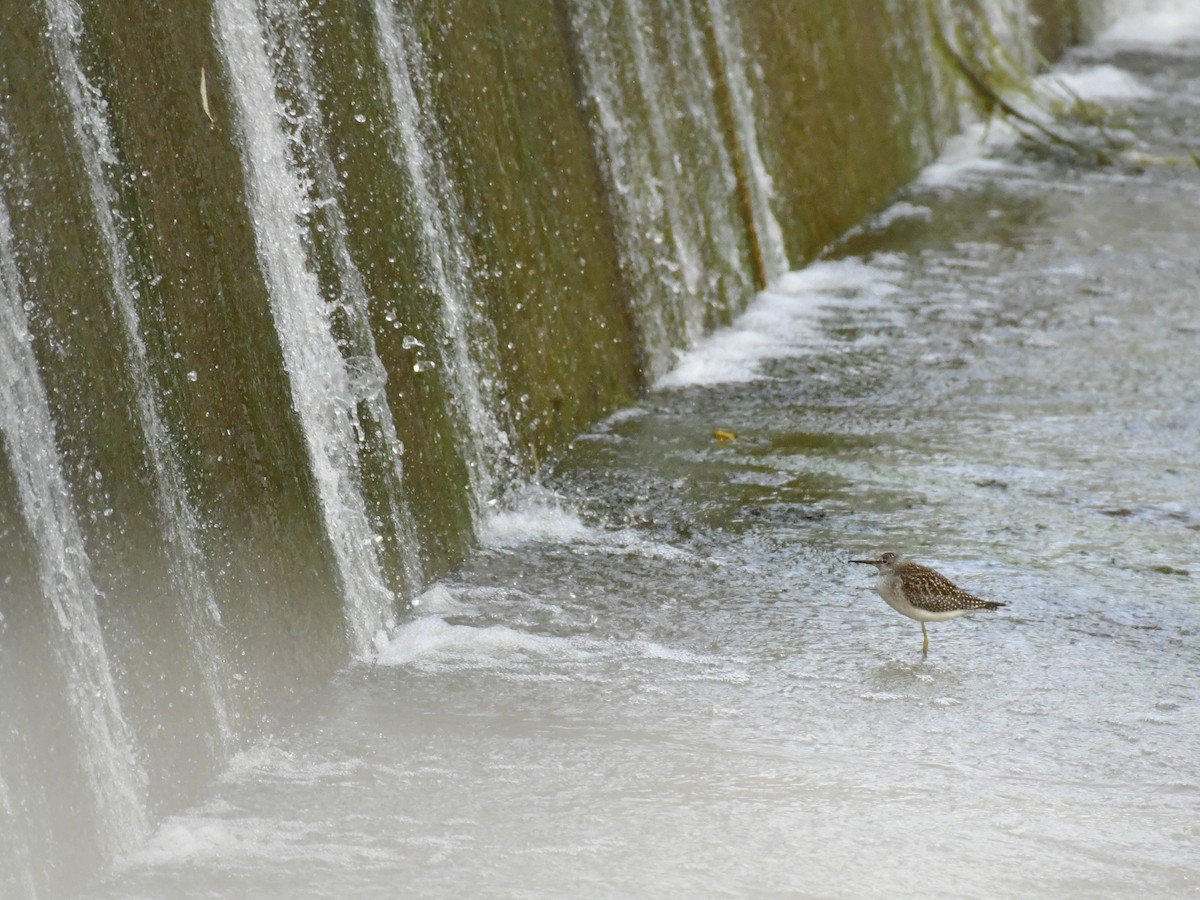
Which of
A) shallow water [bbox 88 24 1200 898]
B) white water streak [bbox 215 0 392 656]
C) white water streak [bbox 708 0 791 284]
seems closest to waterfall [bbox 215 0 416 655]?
white water streak [bbox 215 0 392 656]

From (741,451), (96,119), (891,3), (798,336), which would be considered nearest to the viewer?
(96,119)

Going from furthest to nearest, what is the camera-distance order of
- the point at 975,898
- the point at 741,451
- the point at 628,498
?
the point at 741,451 < the point at 628,498 < the point at 975,898

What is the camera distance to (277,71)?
17.7ft

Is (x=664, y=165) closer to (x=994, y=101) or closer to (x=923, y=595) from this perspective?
(x=923, y=595)

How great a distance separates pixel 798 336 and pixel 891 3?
4.15 m

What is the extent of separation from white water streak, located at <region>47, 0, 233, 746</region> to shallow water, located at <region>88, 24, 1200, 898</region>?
0.36 metres

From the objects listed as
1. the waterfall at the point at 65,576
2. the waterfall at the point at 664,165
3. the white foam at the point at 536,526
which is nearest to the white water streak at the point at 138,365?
the waterfall at the point at 65,576

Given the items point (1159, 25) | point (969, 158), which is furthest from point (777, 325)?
point (1159, 25)

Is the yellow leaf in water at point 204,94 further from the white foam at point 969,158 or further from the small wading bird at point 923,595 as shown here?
the white foam at point 969,158

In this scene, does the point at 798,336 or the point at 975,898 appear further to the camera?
the point at 798,336

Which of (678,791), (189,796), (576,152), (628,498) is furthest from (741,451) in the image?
(189,796)

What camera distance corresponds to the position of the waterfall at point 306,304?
17.0 ft

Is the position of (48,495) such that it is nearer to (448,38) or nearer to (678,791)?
(678,791)

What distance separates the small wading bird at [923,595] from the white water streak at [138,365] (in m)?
1.95
